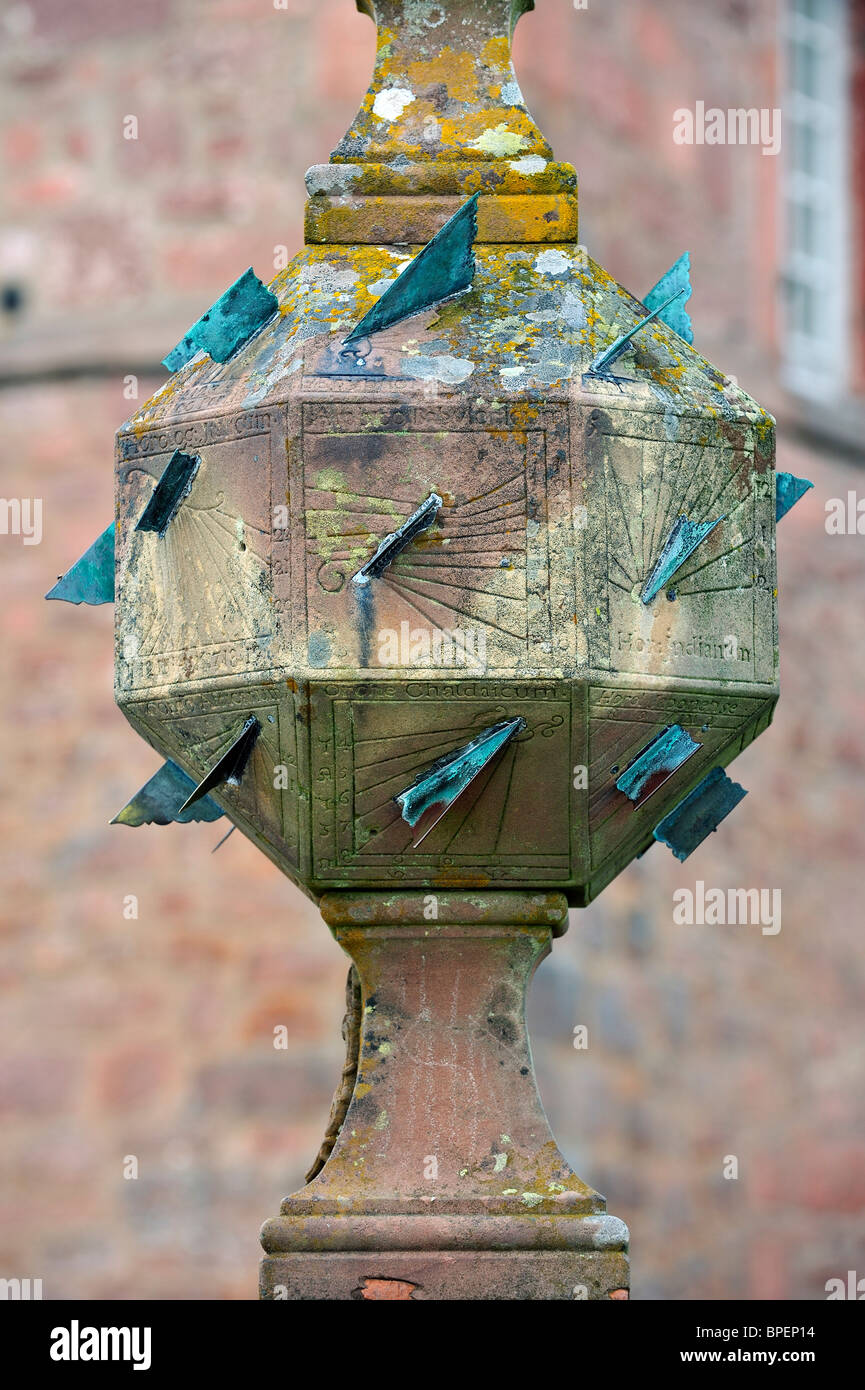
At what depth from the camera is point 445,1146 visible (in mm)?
3922

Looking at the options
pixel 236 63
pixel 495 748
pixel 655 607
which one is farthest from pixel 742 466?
pixel 236 63

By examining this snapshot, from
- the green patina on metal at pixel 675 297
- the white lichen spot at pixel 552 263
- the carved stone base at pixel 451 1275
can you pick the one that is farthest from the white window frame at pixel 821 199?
the carved stone base at pixel 451 1275

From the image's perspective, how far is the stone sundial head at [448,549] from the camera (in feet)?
12.7

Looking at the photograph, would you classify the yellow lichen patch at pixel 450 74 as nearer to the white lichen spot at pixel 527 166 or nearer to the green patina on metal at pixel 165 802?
the white lichen spot at pixel 527 166

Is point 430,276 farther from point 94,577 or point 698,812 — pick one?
point 698,812

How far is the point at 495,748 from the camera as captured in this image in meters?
3.87

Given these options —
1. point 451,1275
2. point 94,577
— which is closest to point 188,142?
point 94,577

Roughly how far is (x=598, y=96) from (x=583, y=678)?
18.4ft

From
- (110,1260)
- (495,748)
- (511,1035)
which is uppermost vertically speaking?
(495,748)

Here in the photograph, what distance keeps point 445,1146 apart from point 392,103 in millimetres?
1519

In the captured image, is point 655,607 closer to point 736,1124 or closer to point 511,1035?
point 511,1035

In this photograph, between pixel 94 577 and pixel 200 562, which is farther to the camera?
pixel 94 577

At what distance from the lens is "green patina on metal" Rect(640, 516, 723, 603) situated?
3.96 meters
